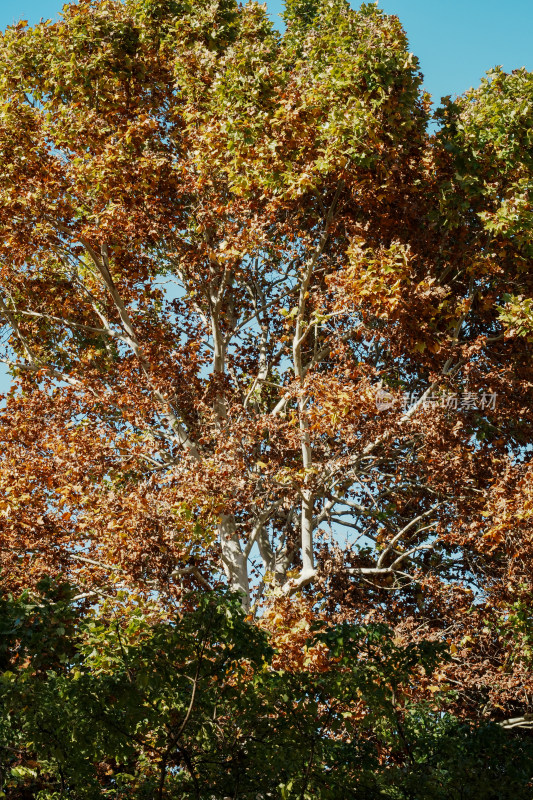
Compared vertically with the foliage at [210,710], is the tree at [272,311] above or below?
above

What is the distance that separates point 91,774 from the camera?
7004 mm

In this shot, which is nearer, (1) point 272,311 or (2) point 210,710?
(2) point 210,710

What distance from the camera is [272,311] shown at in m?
15.0

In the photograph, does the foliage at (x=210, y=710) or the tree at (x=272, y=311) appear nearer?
the foliage at (x=210, y=710)

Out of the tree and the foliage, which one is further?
the tree

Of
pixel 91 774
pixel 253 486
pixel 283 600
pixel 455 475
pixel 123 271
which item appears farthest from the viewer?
pixel 123 271

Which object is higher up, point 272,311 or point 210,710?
point 272,311

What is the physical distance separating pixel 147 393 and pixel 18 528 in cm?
327

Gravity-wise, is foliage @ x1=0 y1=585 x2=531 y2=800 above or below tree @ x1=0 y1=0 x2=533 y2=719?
below

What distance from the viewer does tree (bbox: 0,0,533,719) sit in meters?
11.0

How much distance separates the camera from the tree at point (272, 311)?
435 inches

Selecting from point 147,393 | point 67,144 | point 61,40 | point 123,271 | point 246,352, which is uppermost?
point 61,40

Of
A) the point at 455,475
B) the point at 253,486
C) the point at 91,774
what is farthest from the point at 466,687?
the point at 91,774

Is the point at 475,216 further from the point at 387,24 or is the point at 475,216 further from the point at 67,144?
the point at 67,144
